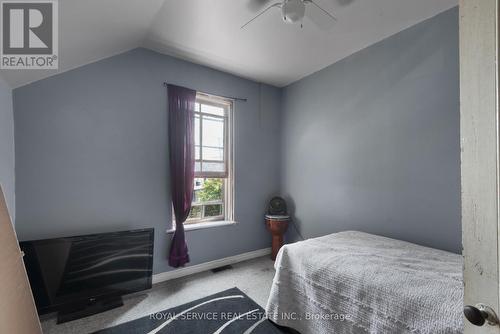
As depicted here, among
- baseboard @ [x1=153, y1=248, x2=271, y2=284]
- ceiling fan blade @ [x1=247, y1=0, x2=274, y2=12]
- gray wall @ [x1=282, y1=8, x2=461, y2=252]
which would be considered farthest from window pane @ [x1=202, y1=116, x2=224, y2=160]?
ceiling fan blade @ [x1=247, y1=0, x2=274, y2=12]

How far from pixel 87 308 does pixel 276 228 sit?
2.45 m

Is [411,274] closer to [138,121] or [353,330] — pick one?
[353,330]

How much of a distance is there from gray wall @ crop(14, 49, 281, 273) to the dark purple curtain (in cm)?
10

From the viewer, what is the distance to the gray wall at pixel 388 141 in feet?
7.15

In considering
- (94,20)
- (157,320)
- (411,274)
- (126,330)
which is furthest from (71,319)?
(411,274)

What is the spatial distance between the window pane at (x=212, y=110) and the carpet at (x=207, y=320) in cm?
245

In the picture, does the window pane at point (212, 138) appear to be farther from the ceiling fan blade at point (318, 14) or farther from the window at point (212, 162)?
the ceiling fan blade at point (318, 14)

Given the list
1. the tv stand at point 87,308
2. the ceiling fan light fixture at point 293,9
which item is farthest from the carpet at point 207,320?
the ceiling fan light fixture at point 293,9

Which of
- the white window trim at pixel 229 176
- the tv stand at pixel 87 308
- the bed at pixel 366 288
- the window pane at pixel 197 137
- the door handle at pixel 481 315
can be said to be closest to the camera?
the door handle at pixel 481 315

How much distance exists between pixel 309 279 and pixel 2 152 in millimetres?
2629

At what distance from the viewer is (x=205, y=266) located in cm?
319

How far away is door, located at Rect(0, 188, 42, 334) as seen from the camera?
1144 mm

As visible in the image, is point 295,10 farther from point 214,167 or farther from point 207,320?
point 207,320

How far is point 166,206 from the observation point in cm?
292
